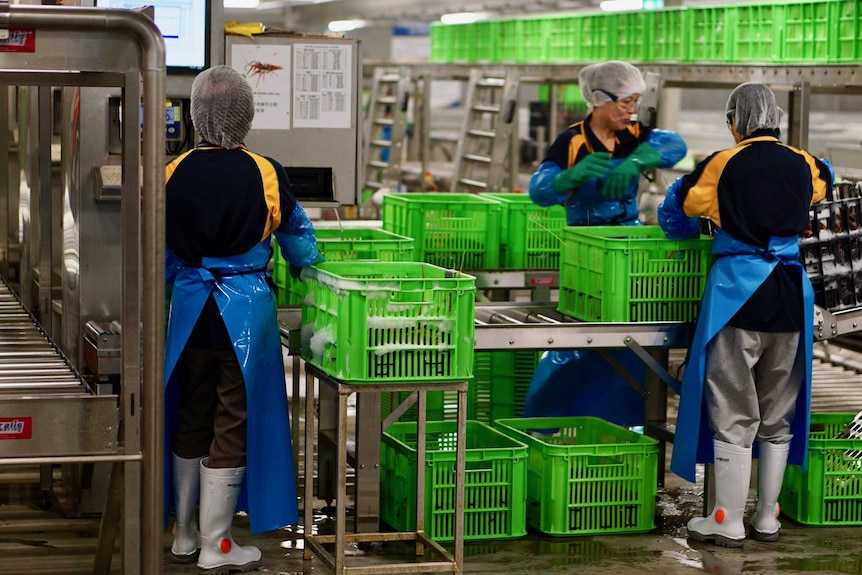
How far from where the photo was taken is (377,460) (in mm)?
4762

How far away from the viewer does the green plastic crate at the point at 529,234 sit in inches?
241

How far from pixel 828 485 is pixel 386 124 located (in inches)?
315

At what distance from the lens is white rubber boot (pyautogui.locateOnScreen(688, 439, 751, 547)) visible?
482 centimetres

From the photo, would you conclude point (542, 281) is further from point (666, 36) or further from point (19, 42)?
point (19, 42)

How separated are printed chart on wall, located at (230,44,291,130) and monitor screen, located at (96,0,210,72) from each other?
54 cm

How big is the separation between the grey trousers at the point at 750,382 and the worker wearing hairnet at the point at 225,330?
155 centimetres

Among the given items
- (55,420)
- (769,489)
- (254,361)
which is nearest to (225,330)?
(254,361)

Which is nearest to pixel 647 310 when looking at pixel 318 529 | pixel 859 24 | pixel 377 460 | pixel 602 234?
pixel 602 234

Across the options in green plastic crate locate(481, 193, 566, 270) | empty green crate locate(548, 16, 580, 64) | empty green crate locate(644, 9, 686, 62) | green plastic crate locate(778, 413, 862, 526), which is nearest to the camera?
green plastic crate locate(778, 413, 862, 526)

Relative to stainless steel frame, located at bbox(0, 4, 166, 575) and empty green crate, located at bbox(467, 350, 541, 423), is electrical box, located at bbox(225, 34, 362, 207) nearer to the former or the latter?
empty green crate, located at bbox(467, 350, 541, 423)

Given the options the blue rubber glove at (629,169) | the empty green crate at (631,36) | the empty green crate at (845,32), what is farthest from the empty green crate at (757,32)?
the blue rubber glove at (629,169)

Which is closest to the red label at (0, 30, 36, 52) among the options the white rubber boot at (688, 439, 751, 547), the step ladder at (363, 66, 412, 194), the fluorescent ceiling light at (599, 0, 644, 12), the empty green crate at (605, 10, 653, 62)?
the white rubber boot at (688, 439, 751, 547)

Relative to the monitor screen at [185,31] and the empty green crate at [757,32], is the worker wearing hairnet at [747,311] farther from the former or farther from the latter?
the empty green crate at [757,32]

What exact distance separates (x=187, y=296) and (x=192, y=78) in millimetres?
1082
